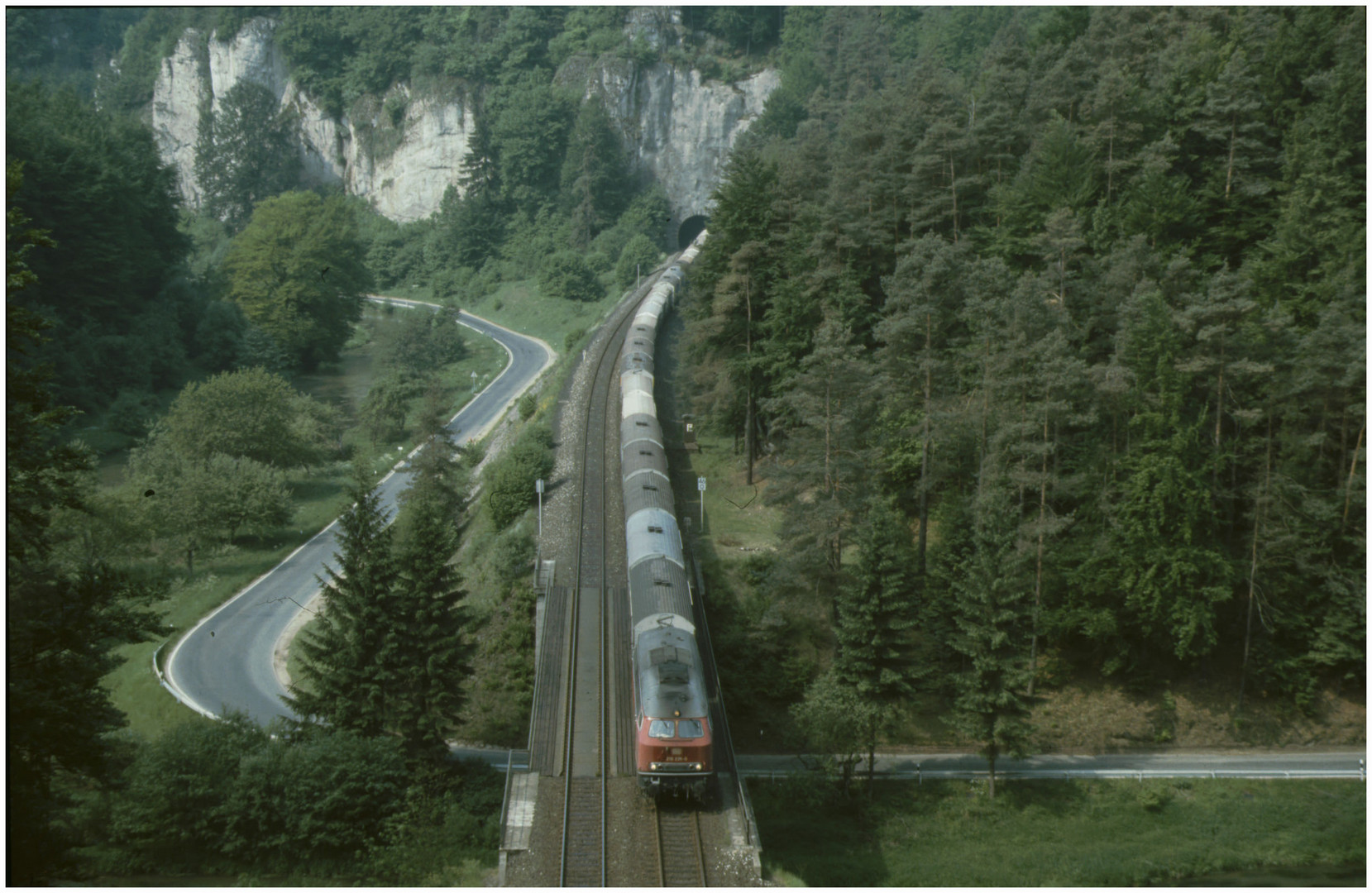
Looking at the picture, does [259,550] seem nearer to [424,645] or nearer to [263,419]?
[263,419]

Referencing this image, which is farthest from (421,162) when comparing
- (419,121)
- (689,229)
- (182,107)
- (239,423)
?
(239,423)

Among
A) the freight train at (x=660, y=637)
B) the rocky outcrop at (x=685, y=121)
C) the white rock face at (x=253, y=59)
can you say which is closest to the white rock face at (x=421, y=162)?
the white rock face at (x=253, y=59)

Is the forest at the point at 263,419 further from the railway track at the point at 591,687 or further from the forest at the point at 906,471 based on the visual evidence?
the railway track at the point at 591,687

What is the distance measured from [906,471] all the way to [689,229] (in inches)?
3663

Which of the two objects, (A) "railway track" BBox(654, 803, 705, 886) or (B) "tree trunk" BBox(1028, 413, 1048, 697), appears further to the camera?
(B) "tree trunk" BBox(1028, 413, 1048, 697)

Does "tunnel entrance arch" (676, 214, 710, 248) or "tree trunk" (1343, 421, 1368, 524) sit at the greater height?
"tunnel entrance arch" (676, 214, 710, 248)

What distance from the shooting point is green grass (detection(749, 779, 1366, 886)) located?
3120 cm

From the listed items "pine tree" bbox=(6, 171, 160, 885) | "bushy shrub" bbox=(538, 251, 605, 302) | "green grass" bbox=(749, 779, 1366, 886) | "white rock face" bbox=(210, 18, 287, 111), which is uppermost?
"white rock face" bbox=(210, 18, 287, 111)

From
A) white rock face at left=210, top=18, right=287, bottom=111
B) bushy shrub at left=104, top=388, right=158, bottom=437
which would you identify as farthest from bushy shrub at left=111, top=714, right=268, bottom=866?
white rock face at left=210, top=18, right=287, bottom=111

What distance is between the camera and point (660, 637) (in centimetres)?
3062

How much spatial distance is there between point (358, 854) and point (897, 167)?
139 ft

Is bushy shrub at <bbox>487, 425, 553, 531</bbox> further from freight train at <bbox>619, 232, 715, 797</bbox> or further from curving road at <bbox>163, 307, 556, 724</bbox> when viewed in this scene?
freight train at <bbox>619, 232, 715, 797</bbox>

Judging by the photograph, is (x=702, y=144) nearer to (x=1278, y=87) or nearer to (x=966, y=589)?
(x=1278, y=87)

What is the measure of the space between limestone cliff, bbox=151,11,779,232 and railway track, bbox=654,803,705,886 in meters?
113
